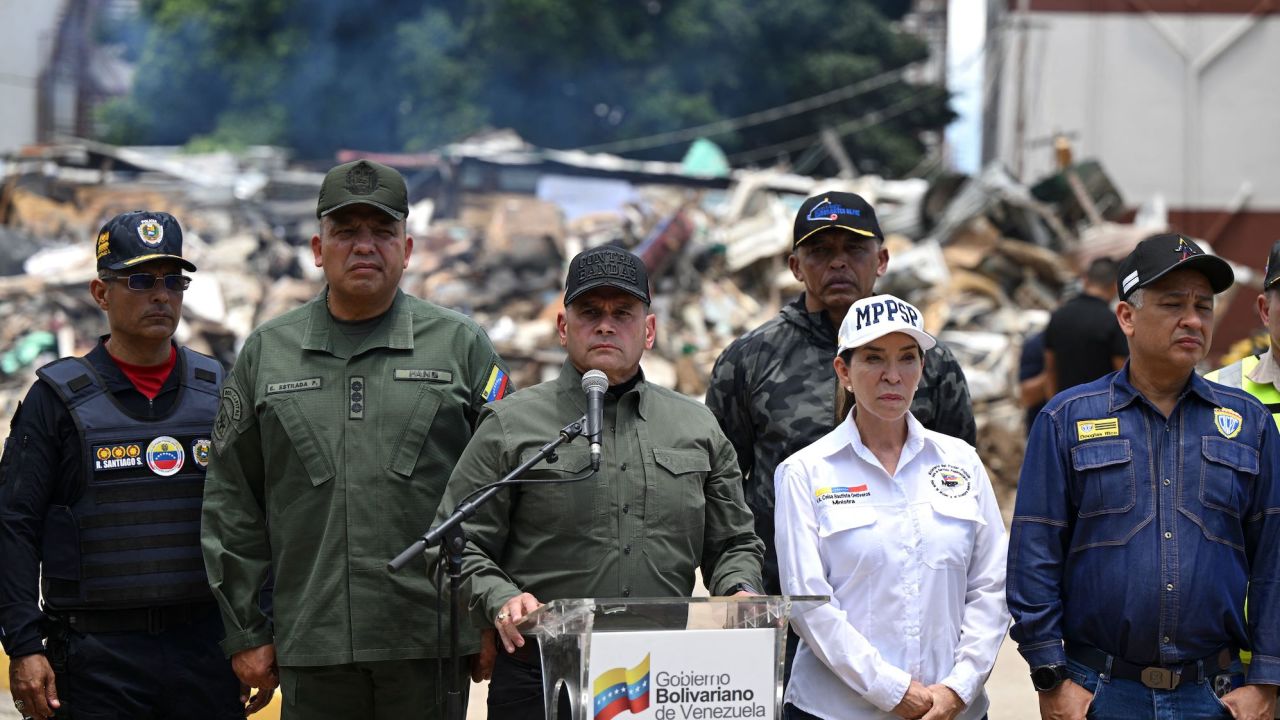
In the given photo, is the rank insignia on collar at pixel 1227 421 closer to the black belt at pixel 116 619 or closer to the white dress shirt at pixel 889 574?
the white dress shirt at pixel 889 574

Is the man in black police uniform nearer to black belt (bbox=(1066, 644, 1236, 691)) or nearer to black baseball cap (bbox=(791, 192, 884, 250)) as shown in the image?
black baseball cap (bbox=(791, 192, 884, 250))

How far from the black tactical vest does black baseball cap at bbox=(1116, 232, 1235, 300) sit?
299 centimetres

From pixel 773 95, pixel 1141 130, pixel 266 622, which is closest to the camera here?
pixel 266 622

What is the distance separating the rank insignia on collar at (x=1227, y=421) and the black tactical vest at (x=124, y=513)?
3120 mm

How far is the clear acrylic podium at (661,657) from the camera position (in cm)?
310

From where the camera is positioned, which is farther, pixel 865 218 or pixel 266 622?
pixel 865 218

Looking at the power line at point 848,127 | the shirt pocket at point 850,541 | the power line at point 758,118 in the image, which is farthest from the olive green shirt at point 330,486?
the power line at point 848,127

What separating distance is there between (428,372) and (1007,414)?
10098mm

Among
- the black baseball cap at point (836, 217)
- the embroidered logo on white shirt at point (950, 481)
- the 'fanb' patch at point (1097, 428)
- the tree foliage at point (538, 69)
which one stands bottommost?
the embroidered logo on white shirt at point (950, 481)

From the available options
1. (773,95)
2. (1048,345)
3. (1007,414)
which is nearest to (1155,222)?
(1007,414)

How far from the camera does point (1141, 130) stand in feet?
76.1

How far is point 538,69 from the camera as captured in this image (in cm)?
3659

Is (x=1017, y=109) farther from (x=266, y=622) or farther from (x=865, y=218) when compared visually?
(x=266, y=622)

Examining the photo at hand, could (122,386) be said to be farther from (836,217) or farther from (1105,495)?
(1105,495)
